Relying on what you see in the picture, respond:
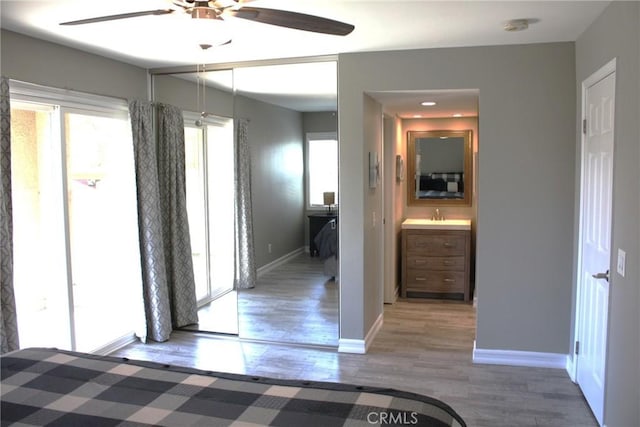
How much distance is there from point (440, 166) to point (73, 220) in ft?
12.8

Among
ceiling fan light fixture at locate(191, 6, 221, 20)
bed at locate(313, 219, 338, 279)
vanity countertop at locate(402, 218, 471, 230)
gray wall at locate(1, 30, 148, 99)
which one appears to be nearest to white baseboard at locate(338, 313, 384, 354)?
bed at locate(313, 219, 338, 279)

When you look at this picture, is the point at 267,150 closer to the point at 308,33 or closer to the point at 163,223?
the point at 163,223

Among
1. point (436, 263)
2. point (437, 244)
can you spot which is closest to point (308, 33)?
point (437, 244)

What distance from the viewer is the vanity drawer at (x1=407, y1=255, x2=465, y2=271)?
5.73m

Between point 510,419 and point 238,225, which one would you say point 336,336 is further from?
point 510,419

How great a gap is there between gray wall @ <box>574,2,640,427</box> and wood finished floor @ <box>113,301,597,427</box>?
0.57 metres

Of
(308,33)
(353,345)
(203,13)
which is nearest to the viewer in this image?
(203,13)

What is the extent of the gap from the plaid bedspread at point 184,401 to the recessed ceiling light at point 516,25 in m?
2.36

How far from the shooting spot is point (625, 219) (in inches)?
103

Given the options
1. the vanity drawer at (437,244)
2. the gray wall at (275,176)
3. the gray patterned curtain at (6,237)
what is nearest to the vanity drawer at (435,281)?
the vanity drawer at (437,244)

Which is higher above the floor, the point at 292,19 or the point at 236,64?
the point at 236,64

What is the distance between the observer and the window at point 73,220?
3.71 meters

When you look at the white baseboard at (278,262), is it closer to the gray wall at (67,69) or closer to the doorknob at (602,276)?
the gray wall at (67,69)

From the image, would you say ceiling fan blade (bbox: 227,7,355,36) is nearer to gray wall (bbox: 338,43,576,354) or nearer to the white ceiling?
the white ceiling
